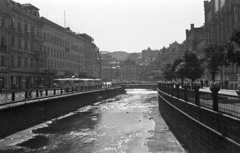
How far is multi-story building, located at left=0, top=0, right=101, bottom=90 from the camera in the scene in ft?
168

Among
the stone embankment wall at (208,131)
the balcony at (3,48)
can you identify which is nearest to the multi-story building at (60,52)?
the balcony at (3,48)

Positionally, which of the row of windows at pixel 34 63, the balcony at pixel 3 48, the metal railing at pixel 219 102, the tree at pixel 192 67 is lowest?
the metal railing at pixel 219 102

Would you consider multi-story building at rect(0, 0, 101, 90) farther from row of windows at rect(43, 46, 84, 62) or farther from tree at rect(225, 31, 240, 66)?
tree at rect(225, 31, 240, 66)

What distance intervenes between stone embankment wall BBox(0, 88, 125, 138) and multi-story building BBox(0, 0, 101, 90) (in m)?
14.2

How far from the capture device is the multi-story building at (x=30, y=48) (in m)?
51.1

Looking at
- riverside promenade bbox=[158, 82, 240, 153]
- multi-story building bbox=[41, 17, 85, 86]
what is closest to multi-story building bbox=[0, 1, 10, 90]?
multi-story building bbox=[41, 17, 85, 86]

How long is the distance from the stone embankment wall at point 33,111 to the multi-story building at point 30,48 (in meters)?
14.2

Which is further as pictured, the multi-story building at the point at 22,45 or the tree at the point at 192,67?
the multi-story building at the point at 22,45

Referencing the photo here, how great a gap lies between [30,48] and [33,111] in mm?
39099

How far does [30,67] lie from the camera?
2418 inches

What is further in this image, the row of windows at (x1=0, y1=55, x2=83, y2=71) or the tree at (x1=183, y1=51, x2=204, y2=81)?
the row of windows at (x1=0, y1=55, x2=83, y2=71)

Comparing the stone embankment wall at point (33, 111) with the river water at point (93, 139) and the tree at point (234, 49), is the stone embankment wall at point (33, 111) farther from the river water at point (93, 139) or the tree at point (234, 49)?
the tree at point (234, 49)

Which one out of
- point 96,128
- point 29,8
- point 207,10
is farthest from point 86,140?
point 207,10

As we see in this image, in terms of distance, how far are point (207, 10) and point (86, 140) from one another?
61464mm
